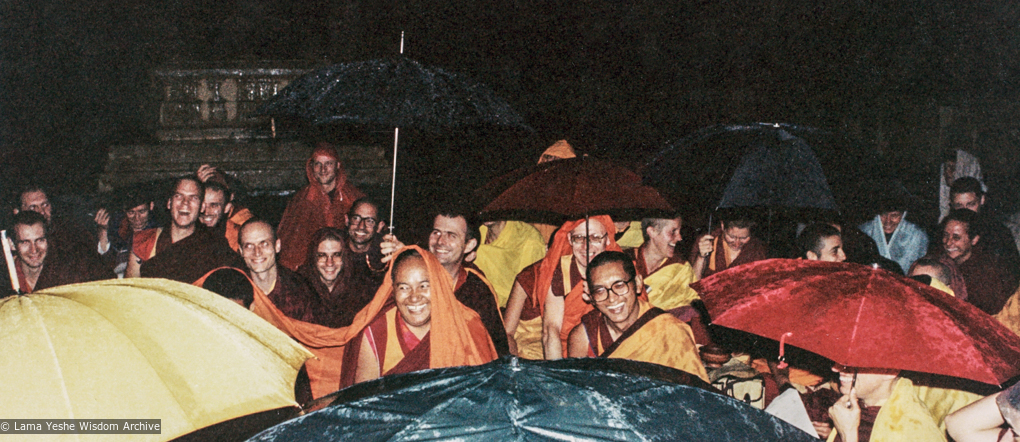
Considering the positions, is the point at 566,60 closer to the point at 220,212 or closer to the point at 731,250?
the point at 731,250

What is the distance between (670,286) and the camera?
19.2 ft

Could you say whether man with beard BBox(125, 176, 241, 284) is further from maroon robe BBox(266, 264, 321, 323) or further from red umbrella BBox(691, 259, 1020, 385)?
red umbrella BBox(691, 259, 1020, 385)

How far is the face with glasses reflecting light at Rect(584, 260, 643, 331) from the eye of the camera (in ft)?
14.1

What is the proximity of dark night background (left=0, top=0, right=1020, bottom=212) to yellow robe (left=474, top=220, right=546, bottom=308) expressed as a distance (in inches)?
137

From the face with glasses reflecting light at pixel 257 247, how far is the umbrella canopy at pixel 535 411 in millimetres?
3088

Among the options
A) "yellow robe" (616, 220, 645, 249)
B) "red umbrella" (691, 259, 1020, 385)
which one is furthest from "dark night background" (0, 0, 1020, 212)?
"red umbrella" (691, 259, 1020, 385)

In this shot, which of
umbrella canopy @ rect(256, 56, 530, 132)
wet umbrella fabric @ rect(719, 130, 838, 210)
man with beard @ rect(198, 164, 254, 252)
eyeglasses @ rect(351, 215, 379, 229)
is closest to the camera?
wet umbrella fabric @ rect(719, 130, 838, 210)

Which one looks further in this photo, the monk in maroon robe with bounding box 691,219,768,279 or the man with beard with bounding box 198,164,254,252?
the monk in maroon robe with bounding box 691,219,768,279

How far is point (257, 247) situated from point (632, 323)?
7.93 ft

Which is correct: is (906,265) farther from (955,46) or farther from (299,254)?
(299,254)

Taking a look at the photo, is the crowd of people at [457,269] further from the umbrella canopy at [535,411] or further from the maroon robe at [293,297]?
the umbrella canopy at [535,411]

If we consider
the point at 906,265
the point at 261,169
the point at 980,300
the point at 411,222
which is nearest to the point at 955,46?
the point at 906,265

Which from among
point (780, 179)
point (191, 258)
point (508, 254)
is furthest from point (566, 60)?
point (780, 179)

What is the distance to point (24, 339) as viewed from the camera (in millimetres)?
2070
